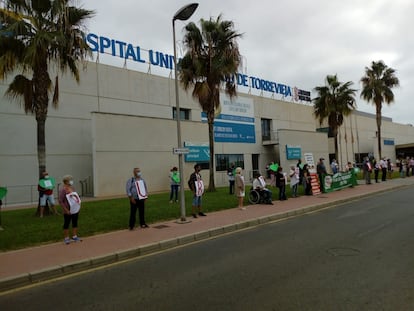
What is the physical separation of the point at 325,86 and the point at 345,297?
2644cm

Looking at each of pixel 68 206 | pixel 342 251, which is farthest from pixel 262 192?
pixel 68 206

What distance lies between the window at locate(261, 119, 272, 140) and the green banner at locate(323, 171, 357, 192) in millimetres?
13794

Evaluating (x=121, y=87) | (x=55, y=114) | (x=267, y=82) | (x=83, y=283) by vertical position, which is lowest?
(x=83, y=283)

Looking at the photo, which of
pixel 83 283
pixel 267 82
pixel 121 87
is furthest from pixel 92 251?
pixel 267 82

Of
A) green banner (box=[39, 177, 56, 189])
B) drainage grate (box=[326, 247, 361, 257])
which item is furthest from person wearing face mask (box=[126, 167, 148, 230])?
drainage grate (box=[326, 247, 361, 257])

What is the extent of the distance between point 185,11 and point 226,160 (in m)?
20.5

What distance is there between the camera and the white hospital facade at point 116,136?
18750 millimetres

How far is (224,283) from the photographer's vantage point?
494 cm

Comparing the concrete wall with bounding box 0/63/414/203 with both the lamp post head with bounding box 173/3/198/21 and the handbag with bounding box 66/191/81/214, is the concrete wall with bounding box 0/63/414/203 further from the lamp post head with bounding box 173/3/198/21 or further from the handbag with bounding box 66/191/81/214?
the handbag with bounding box 66/191/81/214

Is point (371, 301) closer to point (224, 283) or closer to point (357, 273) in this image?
point (357, 273)

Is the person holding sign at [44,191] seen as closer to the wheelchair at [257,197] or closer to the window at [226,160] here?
the wheelchair at [257,197]

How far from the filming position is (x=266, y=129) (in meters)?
34.6

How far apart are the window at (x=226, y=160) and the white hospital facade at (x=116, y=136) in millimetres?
50

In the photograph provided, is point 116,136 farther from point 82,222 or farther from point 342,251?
point 342,251
